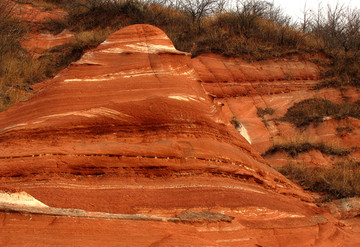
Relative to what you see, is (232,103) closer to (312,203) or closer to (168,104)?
(312,203)

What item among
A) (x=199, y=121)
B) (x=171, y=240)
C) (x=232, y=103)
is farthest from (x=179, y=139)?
(x=232, y=103)

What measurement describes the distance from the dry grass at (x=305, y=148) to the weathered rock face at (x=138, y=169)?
358 cm

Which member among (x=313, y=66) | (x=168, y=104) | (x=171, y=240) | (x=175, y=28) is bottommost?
(x=171, y=240)

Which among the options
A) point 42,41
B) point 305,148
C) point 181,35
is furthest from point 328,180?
point 42,41

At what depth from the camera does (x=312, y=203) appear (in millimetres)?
6234

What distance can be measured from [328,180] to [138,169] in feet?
13.8

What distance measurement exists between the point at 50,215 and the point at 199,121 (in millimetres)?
2746

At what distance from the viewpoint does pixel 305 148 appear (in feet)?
31.8

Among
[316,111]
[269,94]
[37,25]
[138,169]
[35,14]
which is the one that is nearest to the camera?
[138,169]

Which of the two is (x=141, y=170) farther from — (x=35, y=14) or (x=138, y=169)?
(x=35, y=14)

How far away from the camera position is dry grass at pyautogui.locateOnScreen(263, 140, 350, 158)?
9688mm

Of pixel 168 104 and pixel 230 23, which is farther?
pixel 230 23

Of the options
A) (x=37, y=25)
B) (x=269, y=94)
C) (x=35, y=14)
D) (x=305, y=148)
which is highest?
(x=35, y=14)

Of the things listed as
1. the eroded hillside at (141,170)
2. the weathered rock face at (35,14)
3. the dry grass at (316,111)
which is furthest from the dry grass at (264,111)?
the weathered rock face at (35,14)
